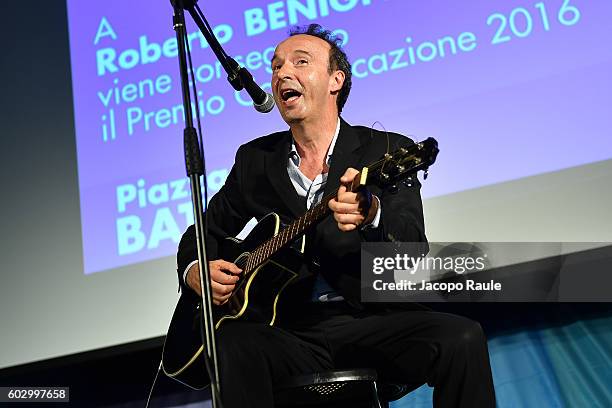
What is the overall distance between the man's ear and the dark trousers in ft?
2.53

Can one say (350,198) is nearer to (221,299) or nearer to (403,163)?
(403,163)

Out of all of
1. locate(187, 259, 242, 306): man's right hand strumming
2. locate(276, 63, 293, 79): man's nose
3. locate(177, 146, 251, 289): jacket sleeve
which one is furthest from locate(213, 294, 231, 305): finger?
locate(276, 63, 293, 79): man's nose

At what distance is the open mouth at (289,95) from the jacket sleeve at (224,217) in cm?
25

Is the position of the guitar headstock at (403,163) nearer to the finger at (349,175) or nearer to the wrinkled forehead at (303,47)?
the finger at (349,175)

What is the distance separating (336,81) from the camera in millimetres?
2912

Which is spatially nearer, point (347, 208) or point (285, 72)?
point (347, 208)

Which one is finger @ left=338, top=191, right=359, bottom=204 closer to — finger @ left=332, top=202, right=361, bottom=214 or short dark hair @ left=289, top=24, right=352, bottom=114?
finger @ left=332, top=202, right=361, bottom=214

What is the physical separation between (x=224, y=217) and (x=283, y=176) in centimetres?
26

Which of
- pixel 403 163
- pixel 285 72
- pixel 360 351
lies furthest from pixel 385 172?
pixel 285 72

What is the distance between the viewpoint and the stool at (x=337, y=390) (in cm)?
222

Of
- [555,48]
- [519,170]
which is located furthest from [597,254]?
[555,48]

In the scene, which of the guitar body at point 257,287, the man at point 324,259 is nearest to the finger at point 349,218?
the man at point 324,259

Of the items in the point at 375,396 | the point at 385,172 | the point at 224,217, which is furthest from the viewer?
the point at 224,217

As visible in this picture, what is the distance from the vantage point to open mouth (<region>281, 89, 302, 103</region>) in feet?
9.16
